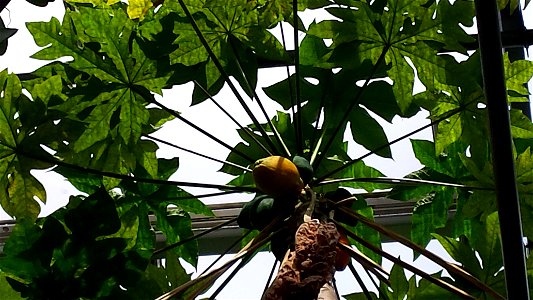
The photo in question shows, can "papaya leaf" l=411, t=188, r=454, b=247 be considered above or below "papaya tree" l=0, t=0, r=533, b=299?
below

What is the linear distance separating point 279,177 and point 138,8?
418 mm

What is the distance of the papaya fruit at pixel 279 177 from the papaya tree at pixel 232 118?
0.13 ft

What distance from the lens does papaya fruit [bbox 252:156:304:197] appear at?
0.87 meters

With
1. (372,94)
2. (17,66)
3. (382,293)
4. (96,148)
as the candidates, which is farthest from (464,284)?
(17,66)

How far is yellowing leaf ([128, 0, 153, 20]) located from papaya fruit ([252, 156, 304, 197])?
1.23 feet

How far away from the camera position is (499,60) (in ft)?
1.60

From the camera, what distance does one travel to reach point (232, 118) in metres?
1.22

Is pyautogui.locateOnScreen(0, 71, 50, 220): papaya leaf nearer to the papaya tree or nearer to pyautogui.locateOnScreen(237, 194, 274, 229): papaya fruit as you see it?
the papaya tree

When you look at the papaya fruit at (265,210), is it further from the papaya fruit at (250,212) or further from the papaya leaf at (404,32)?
the papaya leaf at (404,32)

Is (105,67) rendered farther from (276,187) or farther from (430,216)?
(430,216)

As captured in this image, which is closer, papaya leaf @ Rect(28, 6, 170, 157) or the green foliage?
the green foliage

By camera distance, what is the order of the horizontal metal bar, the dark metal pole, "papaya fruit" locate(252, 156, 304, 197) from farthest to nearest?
the horizontal metal bar → "papaya fruit" locate(252, 156, 304, 197) → the dark metal pole

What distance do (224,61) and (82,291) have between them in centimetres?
43

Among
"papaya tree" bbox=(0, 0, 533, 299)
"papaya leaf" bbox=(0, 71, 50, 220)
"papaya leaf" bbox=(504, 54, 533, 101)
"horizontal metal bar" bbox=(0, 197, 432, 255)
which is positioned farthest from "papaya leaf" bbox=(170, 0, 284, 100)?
"horizontal metal bar" bbox=(0, 197, 432, 255)
